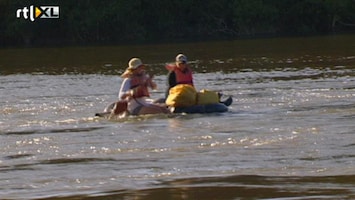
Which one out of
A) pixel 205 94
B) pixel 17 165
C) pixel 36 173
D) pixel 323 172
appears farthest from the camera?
pixel 205 94

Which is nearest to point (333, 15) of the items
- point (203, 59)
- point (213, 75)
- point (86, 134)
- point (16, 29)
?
point (16, 29)

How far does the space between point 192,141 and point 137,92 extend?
413 centimetres

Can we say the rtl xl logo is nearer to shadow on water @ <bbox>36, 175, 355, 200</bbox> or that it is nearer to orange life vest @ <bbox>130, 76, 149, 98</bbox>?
orange life vest @ <bbox>130, 76, 149, 98</bbox>

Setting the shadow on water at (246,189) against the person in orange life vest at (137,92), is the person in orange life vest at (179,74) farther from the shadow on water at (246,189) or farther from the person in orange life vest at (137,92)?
the shadow on water at (246,189)

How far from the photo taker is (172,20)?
64000mm

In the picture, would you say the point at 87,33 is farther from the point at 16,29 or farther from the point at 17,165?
the point at 17,165

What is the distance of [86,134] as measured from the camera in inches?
631

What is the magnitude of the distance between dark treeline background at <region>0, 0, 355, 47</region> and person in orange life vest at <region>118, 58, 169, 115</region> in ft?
137

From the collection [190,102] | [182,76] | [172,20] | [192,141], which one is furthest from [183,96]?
[172,20]

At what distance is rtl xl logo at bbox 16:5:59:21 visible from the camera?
6050 centimetres

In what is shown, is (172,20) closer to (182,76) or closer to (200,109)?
(182,76)

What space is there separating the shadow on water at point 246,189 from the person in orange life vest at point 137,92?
25.1 ft

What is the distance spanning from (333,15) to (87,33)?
15160mm

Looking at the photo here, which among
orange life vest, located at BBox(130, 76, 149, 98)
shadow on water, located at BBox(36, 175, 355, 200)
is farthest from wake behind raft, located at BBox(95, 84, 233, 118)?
shadow on water, located at BBox(36, 175, 355, 200)
